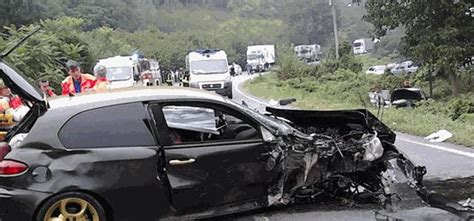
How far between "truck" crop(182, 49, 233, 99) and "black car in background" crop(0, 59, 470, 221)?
2119 centimetres

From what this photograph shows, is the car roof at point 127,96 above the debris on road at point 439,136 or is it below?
above

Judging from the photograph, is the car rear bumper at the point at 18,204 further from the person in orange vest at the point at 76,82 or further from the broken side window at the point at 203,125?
the person in orange vest at the point at 76,82

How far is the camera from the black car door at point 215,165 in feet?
16.2

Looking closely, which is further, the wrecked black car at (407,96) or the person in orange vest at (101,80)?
the wrecked black car at (407,96)

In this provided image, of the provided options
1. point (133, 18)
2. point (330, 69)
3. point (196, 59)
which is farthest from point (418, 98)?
point (133, 18)

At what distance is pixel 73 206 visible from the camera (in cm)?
476

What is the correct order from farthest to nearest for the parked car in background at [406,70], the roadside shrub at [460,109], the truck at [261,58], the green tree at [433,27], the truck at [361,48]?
the truck at [361,48] → the truck at [261,58] → the parked car in background at [406,70] → the green tree at [433,27] → the roadside shrub at [460,109]

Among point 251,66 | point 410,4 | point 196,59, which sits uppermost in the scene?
point 410,4

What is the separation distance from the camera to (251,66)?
222 ft

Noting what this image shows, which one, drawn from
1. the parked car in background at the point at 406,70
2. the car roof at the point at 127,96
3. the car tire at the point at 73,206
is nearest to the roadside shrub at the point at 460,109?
the car roof at the point at 127,96

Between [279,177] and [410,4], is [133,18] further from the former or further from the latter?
[279,177]

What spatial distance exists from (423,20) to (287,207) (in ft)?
61.1

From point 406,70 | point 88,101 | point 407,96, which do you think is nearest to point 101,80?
point 88,101

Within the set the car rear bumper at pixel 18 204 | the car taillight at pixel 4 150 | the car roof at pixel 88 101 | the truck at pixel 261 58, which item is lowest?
the truck at pixel 261 58
